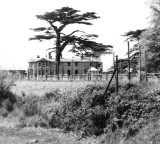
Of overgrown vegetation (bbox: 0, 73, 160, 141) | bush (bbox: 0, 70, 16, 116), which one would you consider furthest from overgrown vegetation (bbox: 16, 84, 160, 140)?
bush (bbox: 0, 70, 16, 116)

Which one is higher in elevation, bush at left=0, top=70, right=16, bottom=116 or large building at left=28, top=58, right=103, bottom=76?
large building at left=28, top=58, right=103, bottom=76

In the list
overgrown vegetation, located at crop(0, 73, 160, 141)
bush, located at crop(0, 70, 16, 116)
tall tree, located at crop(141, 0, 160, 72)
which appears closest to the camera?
overgrown vegetation, located at crop(0, 73, 160, 141)

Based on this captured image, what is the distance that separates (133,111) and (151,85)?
3283mm

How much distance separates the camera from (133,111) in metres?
13.9

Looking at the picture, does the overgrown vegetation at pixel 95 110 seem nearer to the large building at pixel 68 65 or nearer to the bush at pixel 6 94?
the bush at pixel 6 94

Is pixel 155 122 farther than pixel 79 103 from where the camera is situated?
No

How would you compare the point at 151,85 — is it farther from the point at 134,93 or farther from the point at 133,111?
the point at 133,111

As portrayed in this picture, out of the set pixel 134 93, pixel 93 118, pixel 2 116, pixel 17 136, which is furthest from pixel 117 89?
pixel 2 116

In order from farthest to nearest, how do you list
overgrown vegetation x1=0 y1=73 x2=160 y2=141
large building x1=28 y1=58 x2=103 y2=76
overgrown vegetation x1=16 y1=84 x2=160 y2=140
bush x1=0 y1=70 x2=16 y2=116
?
large building x1=28 y1=58 x2=103 y2=76
bush x1=0 y1=70 x2=16 y2=116
overgrown vegetation x1=16 y1=84 x2=160 y2=140
overgrown vegetation x1=0 y1=73 x2=160 y2=141

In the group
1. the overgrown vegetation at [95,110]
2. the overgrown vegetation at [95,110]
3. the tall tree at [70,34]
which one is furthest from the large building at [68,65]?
the overgrown vegetation at [95,110]

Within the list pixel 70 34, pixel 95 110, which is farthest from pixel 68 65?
pixel 95 110

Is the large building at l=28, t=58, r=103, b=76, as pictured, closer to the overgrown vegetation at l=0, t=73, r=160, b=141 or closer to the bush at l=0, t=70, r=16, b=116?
the bush at l=0, t=70, r=16, b=116

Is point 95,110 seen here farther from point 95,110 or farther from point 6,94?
point 6,94

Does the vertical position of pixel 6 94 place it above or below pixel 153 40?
below
